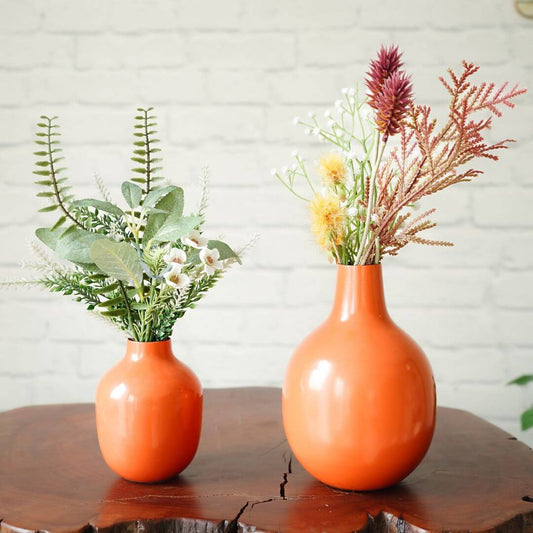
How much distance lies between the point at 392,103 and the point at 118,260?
1.19 feet

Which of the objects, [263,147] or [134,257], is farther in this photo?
[263,147]

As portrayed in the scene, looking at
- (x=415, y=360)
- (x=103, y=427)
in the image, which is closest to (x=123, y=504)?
(x=103, y=427)

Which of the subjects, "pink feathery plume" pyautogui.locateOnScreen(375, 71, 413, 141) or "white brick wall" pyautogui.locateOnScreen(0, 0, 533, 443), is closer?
"pink feathery plume" pyautogui.locateOnScreen(375, 71, 413, 141)

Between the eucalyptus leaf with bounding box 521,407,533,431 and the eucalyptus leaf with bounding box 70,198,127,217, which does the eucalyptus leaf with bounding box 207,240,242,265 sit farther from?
the eucalyptus leaf with bounding box 521,407,533,431

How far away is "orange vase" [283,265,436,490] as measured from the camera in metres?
0.78

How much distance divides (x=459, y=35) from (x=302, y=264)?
65 cm

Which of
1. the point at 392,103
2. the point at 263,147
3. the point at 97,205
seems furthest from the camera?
the point at 263,147

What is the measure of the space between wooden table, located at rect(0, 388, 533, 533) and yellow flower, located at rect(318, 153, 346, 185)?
39 cm

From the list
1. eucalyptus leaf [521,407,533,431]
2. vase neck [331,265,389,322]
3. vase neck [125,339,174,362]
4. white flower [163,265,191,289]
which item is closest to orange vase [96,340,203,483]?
vase neck [125,339,174,362]

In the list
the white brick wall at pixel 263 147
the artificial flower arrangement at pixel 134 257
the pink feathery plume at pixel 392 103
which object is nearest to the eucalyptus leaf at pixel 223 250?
the artificial flower arrangement at pixel 134 257

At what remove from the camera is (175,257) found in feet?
2.61

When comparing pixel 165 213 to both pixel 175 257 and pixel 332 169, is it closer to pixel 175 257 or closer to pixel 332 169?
pixel 175 257

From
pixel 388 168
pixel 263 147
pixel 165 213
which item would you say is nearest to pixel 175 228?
pixel 165 213

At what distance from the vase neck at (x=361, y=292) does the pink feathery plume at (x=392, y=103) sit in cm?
18
